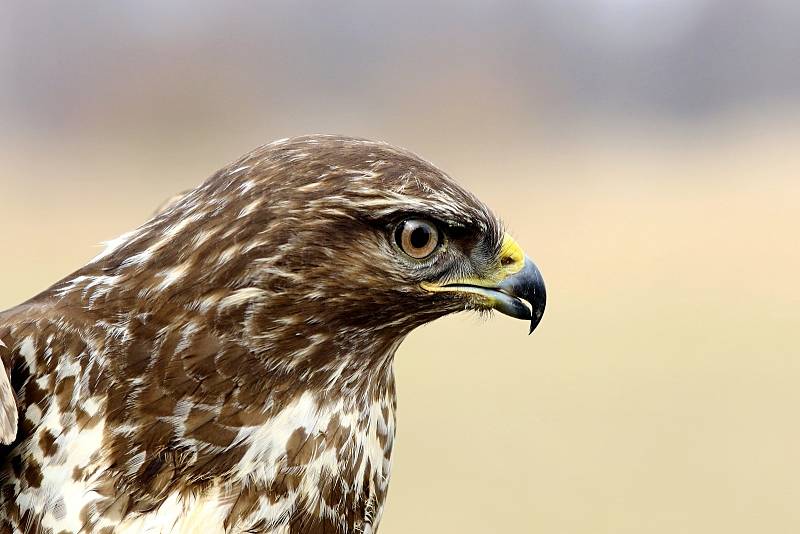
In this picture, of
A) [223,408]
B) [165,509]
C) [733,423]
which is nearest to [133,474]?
[165,509]

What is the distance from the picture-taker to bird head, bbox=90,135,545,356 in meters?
2.12

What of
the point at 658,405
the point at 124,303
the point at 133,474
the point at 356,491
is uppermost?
the point at 124,303

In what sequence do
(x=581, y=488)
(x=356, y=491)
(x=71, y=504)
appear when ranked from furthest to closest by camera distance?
(x=581, y=488) < (x=356, y=491) < (x=71, y=504)

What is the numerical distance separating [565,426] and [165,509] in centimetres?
914

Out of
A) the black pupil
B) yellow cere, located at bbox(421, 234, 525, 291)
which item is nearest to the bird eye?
the black pupil

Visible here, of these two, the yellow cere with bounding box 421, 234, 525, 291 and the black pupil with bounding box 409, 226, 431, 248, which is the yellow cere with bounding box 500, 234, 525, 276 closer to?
the yellow cere with bounding box 421, 234, 525, 291

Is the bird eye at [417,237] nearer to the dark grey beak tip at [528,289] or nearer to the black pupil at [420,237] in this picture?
the black pupil at [420,237]

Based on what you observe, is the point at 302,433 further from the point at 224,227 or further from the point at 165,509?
the point at 224,227

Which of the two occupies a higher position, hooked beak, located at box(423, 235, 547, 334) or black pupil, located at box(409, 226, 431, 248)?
black pupil, located at box(409, 226, 431, 248)

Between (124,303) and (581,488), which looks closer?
(124,303)

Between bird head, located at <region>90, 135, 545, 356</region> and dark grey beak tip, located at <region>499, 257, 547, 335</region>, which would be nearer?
bird head, located at <region>90, 135, 545, 356</region>

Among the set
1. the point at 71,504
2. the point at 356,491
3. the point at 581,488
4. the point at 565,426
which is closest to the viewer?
the point at 71,504

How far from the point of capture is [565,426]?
35.7ft

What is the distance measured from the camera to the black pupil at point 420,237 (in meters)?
2.20
